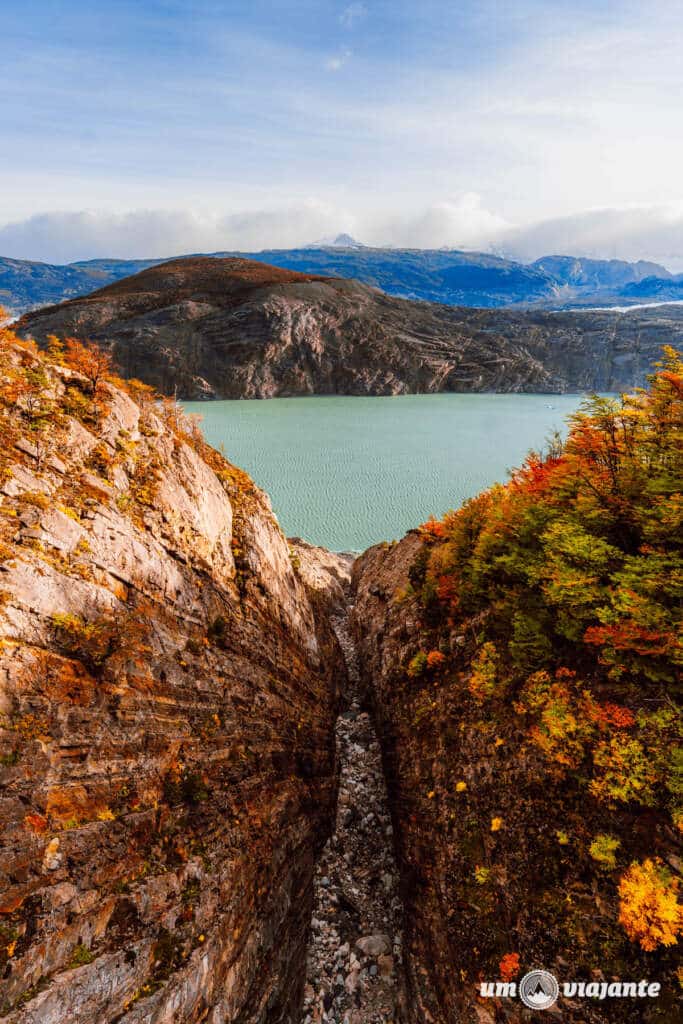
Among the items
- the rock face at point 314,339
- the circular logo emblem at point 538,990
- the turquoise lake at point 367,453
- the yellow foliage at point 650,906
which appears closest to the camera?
the yellow foliage at point 650,906

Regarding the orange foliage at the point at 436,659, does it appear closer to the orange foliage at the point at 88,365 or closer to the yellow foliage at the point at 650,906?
the yellow foliage at the point at 650,906

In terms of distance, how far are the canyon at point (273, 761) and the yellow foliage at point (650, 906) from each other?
1.3 inches

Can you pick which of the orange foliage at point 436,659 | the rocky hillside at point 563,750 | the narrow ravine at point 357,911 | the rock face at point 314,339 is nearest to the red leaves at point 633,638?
the rocky hillside at point 563,750

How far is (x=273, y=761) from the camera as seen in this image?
898 centimetres

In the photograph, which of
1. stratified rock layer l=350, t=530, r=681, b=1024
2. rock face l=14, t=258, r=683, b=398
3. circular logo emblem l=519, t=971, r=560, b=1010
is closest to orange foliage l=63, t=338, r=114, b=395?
stratified rock layer l=350, t=530, r=681, b=1024

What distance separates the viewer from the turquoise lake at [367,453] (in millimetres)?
30156

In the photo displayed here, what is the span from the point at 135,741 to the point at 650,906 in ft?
21.7

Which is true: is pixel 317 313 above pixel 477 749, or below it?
above

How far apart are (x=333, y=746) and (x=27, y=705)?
27.9 ft

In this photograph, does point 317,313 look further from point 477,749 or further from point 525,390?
point 477,749

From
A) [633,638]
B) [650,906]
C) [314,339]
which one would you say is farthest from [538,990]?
[314,339]

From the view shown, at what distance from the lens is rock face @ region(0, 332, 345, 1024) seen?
16.0 ft

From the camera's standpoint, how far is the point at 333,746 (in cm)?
1170

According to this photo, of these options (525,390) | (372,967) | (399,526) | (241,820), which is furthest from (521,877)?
(525,390)
